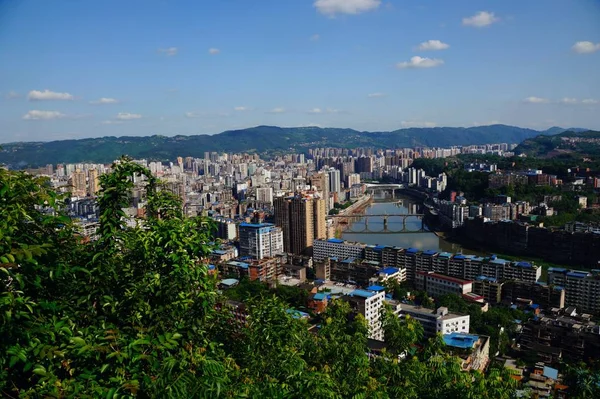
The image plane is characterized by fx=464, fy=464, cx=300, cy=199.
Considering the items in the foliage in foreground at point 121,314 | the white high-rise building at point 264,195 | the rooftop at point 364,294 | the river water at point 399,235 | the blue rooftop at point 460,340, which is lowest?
the river water at point 399,235

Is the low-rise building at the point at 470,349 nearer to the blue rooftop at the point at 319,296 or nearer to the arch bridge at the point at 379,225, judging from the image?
the blue rooftop at the point at 319,296

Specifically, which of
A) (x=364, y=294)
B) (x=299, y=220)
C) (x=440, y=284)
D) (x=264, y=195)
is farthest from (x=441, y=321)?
(x=264, y=195)

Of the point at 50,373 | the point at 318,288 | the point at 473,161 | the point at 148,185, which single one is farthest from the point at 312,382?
the point at 473,161

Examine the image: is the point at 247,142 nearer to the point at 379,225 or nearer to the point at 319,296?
the point at 379,225

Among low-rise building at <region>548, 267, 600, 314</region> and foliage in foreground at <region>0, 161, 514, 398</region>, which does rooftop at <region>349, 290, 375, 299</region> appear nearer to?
low-rise building at <region>548, 267, 600, 314</region>

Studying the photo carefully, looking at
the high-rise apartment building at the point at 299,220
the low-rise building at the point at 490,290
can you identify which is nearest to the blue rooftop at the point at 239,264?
the high-rise apartment building at the point at 299,220

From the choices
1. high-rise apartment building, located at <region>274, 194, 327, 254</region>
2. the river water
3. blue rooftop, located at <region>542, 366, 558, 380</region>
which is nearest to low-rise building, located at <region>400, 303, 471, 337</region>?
blue rooftop, located at <region>542, 366, 558, 380</region>

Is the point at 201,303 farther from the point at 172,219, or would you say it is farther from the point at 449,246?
the point at 449,246
